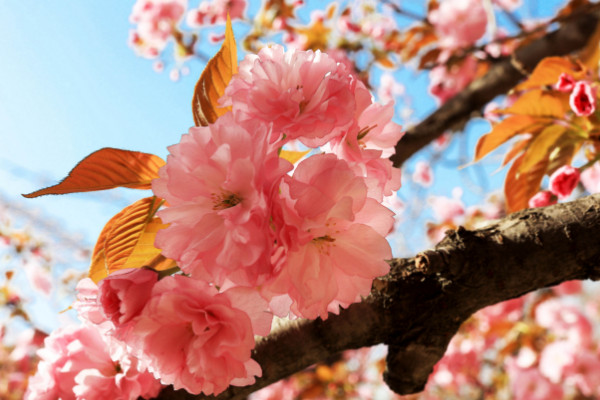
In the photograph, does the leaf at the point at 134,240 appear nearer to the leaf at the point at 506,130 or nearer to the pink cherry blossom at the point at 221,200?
the pink cherry blossom at the point at 221,200

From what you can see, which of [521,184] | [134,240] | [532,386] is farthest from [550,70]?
[532,386]

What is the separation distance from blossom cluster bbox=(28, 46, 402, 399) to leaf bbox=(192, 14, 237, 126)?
0.21 ft

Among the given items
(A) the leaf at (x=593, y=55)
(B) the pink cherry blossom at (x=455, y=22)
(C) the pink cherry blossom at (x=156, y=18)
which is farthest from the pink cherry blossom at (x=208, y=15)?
(A) the leaf at (x=593, y=55)

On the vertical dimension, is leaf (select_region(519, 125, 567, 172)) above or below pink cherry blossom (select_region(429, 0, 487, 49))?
above

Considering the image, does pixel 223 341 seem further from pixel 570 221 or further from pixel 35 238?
pixel 35 238

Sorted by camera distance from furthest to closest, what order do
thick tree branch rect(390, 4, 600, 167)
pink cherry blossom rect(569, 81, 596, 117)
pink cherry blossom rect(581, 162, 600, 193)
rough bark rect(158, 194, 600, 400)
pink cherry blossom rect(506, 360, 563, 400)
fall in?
pink cherry blossom rect(506, 360, 563, 400) → thick tree branch rect(390, 4, 600, 167) → pink cherry blossom rect(581, 162, 600, 193) → pink cherry blossom rect(569, 81, 596, 117) → rough bark rect(158, 194, 600, 400)

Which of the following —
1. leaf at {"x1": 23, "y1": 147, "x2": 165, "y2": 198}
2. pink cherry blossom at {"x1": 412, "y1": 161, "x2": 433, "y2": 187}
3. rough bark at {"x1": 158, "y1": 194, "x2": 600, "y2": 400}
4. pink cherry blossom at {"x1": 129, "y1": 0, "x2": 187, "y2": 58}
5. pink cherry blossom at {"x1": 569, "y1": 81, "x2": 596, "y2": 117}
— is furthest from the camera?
pink cherry blossom at {"x1": 412, "y1": 161, "x2": 433, "y2": 187}

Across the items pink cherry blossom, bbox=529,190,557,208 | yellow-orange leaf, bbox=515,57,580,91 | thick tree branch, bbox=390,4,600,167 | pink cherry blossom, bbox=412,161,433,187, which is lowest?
pink cherry blossom, bbox=412,161,433,187

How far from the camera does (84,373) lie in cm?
53

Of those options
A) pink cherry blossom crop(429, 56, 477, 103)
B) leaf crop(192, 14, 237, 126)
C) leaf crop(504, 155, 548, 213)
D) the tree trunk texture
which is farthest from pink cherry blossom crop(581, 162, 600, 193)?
pink cherry blossom crop(429, 56, 477, 103)

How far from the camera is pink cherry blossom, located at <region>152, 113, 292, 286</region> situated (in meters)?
0.36

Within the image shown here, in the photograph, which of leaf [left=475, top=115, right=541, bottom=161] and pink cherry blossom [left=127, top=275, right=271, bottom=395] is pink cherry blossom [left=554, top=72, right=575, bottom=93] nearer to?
leaf [left=475, top=115, right=541, bottom=161]

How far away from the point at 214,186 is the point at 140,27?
249cm

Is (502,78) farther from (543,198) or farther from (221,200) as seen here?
(221,200)
